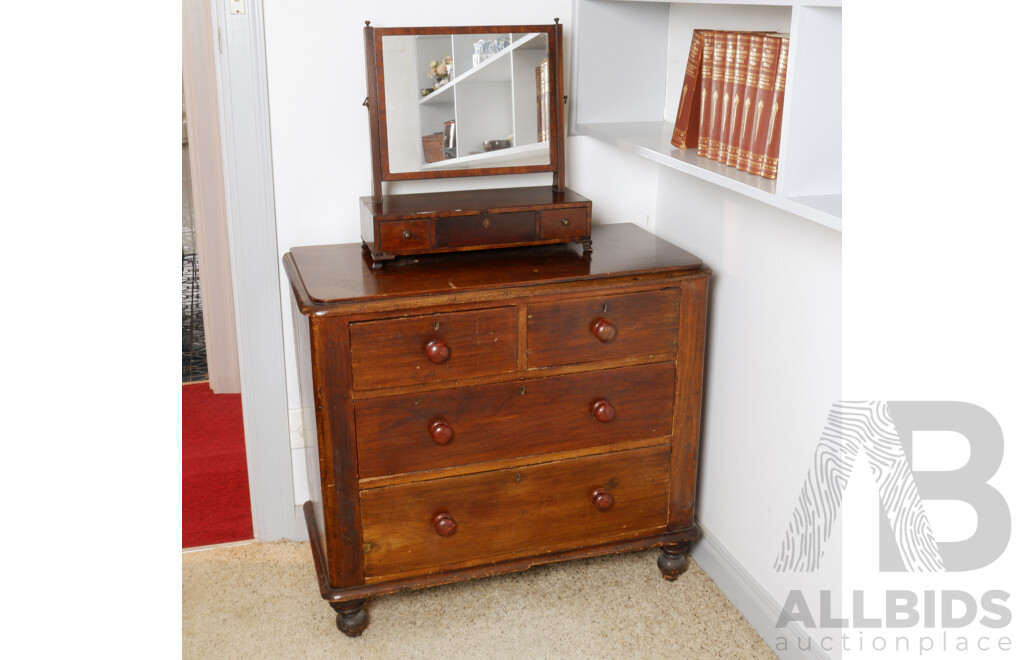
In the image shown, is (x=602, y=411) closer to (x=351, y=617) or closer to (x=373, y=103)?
(x=351, y=617)

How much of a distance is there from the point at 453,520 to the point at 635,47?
1267 mm

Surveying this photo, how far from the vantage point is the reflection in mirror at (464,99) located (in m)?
1.97

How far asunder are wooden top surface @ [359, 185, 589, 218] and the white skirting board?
3.16ft

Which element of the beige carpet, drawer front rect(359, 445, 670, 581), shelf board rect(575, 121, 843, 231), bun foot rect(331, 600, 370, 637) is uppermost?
shelf board rect(575, 121, 843, 231)

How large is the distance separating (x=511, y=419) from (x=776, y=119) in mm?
832

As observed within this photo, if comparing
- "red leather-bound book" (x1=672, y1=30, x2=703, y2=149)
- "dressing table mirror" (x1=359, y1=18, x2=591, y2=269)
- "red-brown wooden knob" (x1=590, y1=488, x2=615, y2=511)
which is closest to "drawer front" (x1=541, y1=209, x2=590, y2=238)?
"dressing table mirror" (x1=359, y1=18, x2=591, y2=269)

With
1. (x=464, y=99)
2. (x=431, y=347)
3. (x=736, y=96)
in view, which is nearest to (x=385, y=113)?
(x=464, y=99)

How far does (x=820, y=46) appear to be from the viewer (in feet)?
4.55

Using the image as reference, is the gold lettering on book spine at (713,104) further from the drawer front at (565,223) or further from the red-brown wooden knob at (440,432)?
the red-brown wooden knob at (440,432)

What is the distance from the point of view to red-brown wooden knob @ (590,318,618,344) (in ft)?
6.18

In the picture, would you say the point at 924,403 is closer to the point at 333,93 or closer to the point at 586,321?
the point at 586,321

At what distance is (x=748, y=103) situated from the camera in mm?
1625

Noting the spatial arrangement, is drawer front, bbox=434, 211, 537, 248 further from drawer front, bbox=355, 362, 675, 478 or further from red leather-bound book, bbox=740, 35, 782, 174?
red leather-bound book, bbox=740, 35, 782, 174
